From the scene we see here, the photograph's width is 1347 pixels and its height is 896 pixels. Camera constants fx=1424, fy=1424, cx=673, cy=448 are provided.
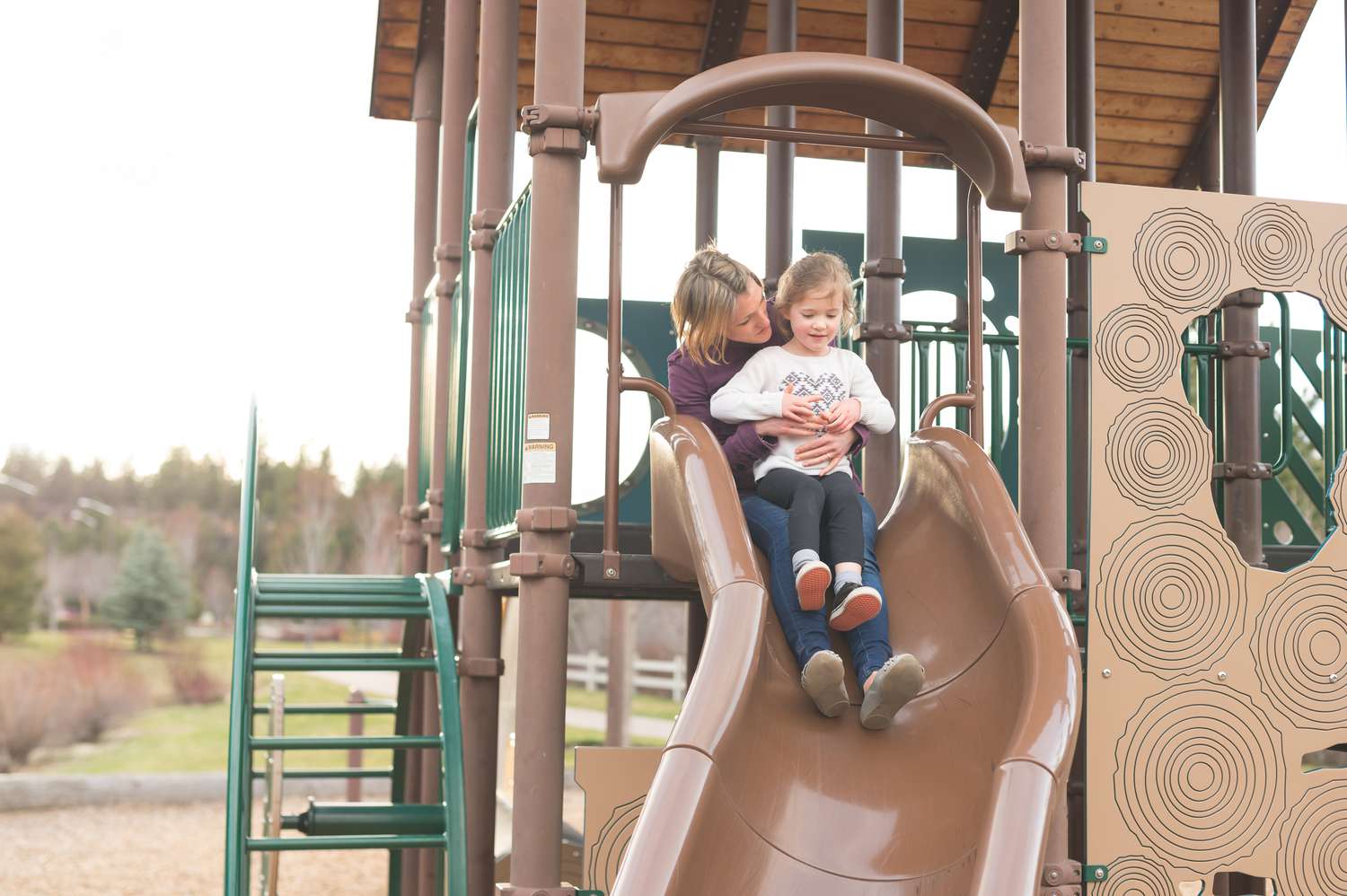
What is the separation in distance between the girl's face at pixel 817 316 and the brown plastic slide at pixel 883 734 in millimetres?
463

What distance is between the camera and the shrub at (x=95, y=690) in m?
25.7

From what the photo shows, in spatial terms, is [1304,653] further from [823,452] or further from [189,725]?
[189,725]

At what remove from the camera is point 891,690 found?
Answer: 12.3 feet

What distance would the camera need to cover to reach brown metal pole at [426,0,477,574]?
23.4 feet

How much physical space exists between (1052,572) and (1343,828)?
52.5 inches

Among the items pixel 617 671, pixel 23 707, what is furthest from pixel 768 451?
pixel 23 707

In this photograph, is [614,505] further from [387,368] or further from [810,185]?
[387,368]

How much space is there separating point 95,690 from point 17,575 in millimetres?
3424

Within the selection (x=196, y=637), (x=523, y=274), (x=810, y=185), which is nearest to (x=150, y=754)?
(x=196, y=637)

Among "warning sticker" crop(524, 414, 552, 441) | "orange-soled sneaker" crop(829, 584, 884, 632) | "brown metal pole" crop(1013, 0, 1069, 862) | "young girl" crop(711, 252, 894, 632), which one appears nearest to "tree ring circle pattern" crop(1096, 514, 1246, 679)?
"brown metal pole" crop(1013, 0, 1069, 862)

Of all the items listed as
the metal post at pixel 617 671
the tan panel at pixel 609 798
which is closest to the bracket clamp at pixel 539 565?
the tan panel at pixel 609 798

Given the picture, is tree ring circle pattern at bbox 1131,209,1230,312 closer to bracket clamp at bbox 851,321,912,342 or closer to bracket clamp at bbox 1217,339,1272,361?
bracket clamp at bbox 851,321,912,342

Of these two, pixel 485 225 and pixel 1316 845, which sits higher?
pixel 485 225

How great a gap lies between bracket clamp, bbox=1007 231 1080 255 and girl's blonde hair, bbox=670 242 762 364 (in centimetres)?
92
